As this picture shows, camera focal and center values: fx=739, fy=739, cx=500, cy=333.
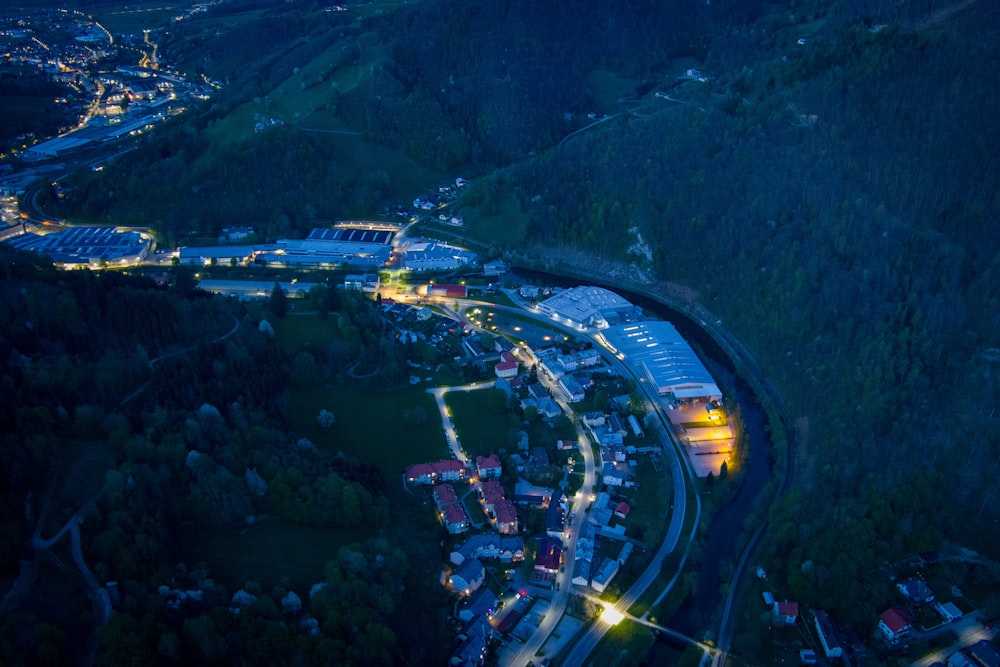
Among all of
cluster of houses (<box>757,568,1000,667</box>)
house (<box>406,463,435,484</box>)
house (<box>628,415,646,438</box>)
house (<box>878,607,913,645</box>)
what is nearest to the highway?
house (<box>628,415,646,438</box>)

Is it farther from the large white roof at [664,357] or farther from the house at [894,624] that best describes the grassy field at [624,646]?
the large white roof at [664,357]

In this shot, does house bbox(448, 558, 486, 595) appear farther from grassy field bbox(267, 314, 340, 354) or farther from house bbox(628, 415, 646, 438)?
grassy field bbox(267, 314, 340, 354)

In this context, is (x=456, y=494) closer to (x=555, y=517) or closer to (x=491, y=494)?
(x=491, y=494)

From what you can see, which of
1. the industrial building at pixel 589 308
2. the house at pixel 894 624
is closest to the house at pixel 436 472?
the industrial building at pixel 589 308

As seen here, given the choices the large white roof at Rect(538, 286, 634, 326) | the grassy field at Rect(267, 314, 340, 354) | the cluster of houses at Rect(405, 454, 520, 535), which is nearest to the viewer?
the cluster of houses at Rect(405, 454, 520, 535)

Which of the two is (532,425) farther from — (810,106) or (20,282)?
(810,106)
